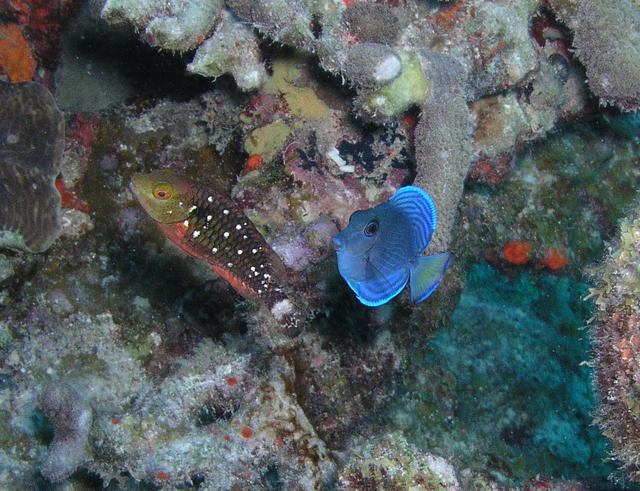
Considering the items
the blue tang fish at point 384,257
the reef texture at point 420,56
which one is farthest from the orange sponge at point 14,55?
the blue tang fish at point 384,257


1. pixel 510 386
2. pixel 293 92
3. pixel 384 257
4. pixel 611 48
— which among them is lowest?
pixel 510 386

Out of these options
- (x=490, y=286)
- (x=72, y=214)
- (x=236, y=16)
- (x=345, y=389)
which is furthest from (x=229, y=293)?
(x=490, y=286)

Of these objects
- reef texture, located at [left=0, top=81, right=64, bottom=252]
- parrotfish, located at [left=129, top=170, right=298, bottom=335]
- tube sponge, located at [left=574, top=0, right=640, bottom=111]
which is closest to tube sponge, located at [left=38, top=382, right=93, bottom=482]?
parrotfish, located at [left=129, top=170, right=298, bottom=335]

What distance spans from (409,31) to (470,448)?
444cm

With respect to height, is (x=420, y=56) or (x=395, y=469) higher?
(x=420, y=56)

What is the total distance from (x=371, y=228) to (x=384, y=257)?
187 millimetres

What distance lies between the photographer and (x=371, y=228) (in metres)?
2.62

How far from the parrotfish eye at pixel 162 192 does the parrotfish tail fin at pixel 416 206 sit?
166 cm

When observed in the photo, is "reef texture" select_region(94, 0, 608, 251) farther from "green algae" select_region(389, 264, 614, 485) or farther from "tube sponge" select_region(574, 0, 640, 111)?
"green algae" select_region(389, 264, 614, 485)

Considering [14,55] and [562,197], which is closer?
[14,55]

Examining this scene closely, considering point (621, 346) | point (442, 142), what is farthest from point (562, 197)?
point (621, 346)

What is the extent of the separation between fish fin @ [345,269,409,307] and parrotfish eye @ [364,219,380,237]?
0.24 m

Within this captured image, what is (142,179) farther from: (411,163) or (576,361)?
(576,361)

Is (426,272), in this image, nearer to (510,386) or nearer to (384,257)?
(384,257)
